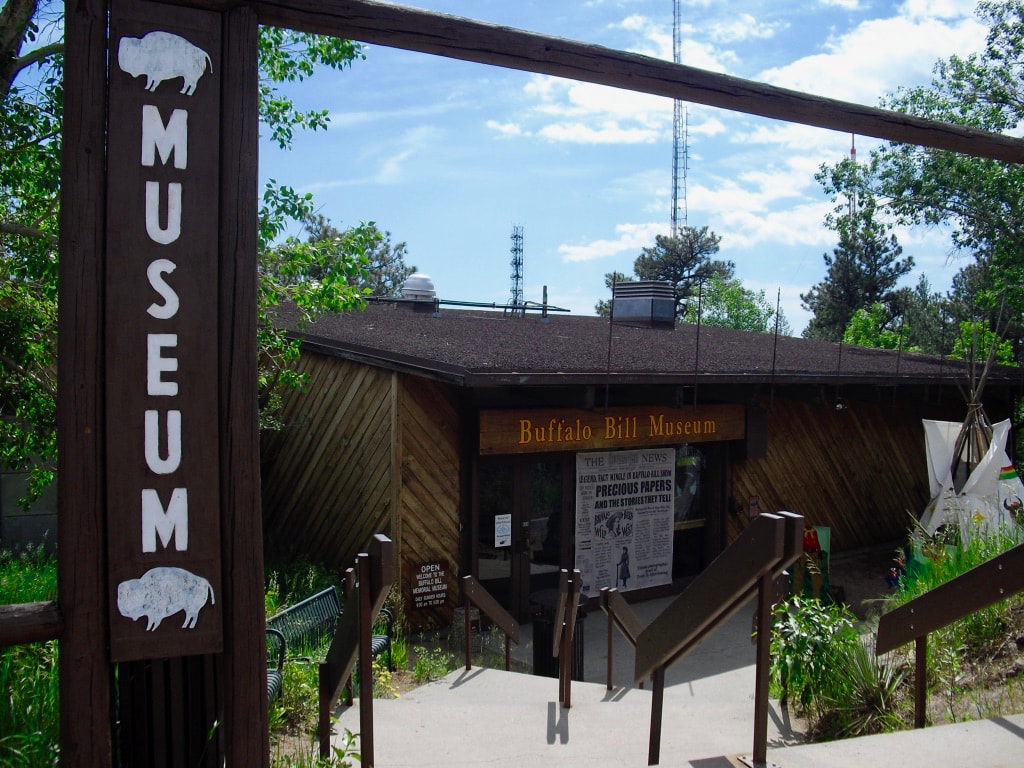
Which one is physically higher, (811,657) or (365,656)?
(365,656)

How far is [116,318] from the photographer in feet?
8.04

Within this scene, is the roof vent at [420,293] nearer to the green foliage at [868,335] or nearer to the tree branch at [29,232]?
the tree branch at [29,232]

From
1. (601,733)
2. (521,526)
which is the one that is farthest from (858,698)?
(521,526)

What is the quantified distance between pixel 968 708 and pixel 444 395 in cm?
616

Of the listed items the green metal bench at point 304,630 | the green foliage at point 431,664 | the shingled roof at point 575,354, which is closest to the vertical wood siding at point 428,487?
the shingled roof at point 575,354

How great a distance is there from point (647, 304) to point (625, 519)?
733cm

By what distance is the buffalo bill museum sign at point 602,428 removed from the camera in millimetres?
9648

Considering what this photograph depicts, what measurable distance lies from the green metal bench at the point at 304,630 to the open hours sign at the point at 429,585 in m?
1.44

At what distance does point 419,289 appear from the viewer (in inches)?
618

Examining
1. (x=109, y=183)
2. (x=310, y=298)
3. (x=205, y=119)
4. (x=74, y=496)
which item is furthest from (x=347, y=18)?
(x=310, y=298)

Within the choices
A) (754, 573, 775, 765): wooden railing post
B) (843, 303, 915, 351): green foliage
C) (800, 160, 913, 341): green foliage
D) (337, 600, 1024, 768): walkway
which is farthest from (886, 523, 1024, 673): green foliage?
(800, 160, 913, 341): green foliage

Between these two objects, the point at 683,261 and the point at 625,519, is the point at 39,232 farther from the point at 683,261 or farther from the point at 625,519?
the point at 683,261

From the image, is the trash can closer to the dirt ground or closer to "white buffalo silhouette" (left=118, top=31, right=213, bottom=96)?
the dirt ground

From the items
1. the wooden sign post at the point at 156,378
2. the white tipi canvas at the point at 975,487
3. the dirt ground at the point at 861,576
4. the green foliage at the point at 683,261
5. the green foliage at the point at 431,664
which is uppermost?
the green foliage at the point at 683,261
